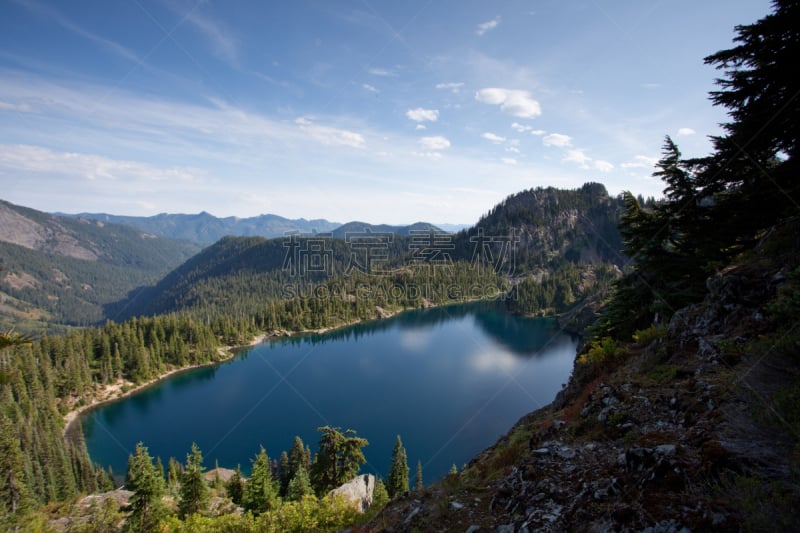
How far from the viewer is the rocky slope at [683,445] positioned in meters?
5.48

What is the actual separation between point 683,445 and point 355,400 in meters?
79.3

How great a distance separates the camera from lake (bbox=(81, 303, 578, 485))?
210ft

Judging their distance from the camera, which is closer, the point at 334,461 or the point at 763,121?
the point at 763,121

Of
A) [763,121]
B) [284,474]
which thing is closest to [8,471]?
[284,474]

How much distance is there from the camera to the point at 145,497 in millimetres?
27406

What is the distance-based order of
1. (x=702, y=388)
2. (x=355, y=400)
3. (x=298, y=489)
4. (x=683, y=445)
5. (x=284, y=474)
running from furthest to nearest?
(x=355, y=400)
(x=284, y=474)
(x=298, y=489)
(x=702, y=388)
(x=683, y=445)

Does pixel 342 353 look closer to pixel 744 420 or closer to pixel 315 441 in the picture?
pixel 315 441

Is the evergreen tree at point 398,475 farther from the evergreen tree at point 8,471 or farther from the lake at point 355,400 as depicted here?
the evergreen tree at point 8,471

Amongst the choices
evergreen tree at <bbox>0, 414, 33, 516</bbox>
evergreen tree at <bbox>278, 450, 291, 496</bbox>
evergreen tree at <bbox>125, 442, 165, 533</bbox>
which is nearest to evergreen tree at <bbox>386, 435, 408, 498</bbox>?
evergreen tree at <bbox>278, 450, 291, 496</bbox>

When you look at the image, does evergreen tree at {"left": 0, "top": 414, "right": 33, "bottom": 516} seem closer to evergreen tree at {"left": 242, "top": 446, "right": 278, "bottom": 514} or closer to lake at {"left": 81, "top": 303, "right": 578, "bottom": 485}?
evergreen tree at {"left": 242, "top": 446, "right": 278, "bottom": 514}

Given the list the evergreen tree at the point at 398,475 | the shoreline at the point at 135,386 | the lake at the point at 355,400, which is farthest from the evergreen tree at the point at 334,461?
the shoreline at the point at 135,386

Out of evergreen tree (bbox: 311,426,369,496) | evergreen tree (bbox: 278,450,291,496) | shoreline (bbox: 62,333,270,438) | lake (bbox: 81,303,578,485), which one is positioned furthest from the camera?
shoreline (bbox: 62,333,270,438)

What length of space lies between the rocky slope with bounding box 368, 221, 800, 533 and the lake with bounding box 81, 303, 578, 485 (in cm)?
4625

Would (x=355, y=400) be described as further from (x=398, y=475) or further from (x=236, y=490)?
(x=236, y=490)
